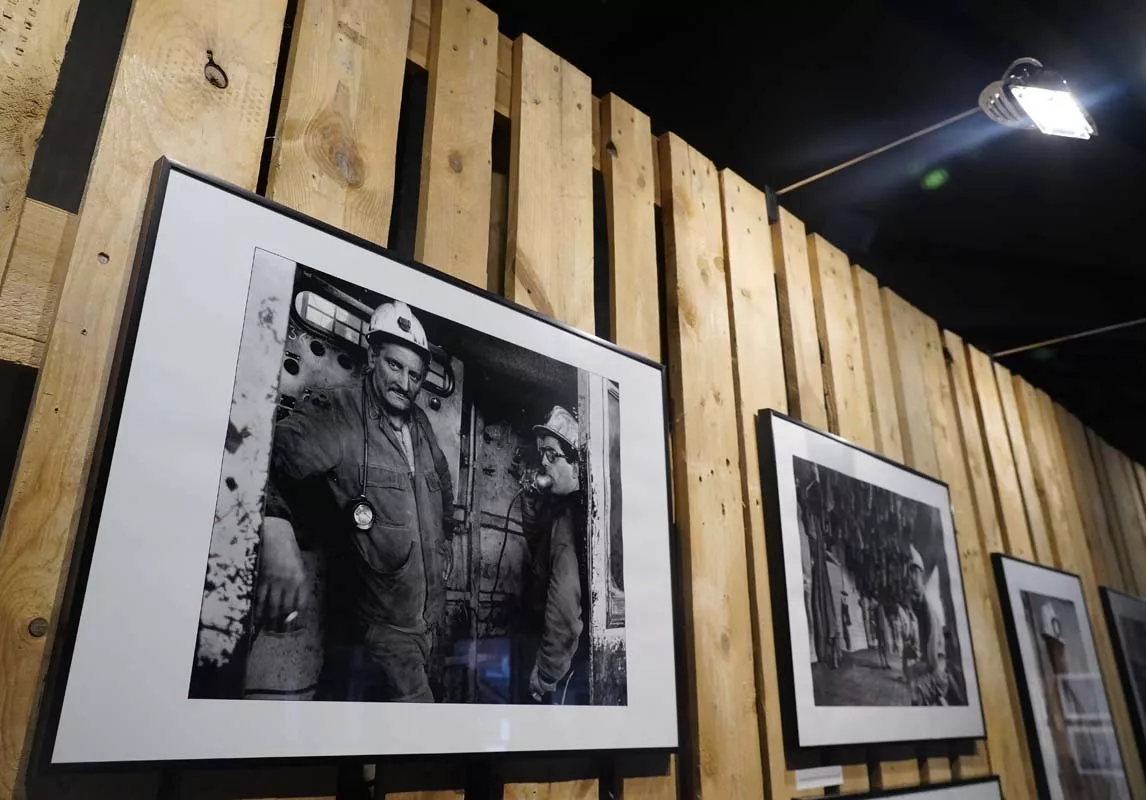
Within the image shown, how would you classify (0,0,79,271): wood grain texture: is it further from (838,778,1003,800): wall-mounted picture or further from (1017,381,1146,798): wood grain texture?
(1017,381,1146,798): wood grain texture

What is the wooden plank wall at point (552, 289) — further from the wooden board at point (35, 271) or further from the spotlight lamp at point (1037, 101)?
the spotlight lamp at point (1037, 101)

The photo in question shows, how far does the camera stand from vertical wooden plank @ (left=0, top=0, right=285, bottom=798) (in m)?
0.86

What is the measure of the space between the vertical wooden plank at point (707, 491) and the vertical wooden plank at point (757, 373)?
29 mm

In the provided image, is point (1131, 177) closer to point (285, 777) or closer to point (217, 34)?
point (217, 34)

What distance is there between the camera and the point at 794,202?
8.45 ft

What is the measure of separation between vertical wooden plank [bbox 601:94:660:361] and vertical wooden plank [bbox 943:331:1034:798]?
141cm

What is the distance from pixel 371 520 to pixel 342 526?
5 centimetres

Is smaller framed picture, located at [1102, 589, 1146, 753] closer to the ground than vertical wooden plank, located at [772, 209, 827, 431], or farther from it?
closer to the ground

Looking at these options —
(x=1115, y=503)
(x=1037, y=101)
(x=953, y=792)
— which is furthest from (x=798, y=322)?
(x=1115, y=503)

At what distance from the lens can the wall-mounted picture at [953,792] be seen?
6.08 ft

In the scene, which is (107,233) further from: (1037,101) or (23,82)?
(1037,101)

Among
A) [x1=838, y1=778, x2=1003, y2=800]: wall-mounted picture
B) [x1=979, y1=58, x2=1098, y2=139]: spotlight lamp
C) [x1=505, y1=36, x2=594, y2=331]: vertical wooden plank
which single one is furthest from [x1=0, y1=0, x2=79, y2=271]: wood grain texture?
[x1=979, y1=58, x2=1098, y2=139]: spotlight lamp

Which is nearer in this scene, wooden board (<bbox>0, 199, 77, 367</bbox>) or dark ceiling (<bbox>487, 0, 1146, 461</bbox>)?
wooden board (<bbox>0, 199, 77, 367</bbox>)

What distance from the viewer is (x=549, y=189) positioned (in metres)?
1.66
